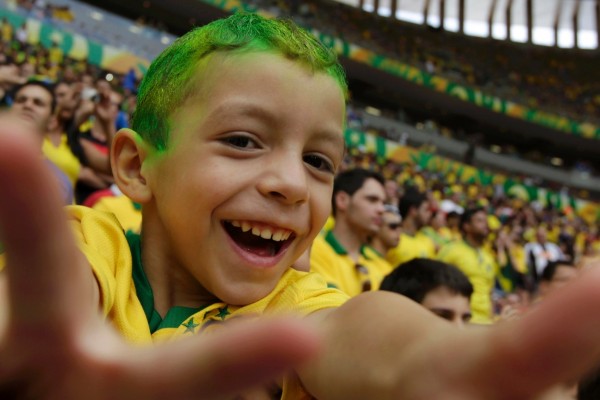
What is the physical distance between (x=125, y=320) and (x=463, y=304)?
4.59 feet

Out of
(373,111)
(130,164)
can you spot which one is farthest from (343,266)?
(373,111)

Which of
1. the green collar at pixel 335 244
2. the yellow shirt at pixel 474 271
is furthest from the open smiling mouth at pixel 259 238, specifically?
the yellow shirt at pixel 474 271

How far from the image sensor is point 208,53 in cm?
86

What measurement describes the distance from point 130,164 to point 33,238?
2.02 feet

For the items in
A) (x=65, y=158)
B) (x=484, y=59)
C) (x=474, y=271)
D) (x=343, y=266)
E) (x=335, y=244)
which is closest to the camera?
(x=65, y=158)

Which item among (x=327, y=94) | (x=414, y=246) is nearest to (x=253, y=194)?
(x=327, y=94)

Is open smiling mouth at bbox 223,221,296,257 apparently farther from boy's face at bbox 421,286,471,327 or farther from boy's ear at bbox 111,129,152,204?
boy's face at bbox 421,286,471,327

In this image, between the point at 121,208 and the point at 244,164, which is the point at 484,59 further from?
the point at 244,164

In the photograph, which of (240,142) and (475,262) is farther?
(475,262)

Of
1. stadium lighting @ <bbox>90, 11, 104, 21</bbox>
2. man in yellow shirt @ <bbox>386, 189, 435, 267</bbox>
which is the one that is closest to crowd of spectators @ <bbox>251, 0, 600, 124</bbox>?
stadium lighting @ <bbox>90, 11, 104, 21</bbox>

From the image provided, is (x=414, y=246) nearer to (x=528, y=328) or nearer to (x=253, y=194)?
(x=253, y=194)

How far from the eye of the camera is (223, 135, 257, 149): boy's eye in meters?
0.80

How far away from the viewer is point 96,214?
85cm

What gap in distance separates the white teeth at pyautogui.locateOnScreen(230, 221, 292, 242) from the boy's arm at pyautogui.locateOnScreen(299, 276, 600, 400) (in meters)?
0.22
